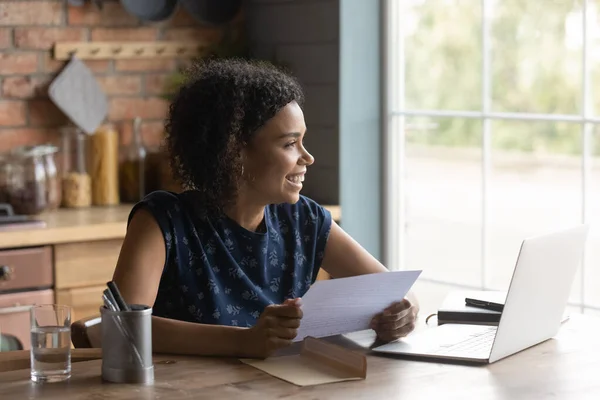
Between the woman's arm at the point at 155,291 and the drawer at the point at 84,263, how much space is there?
3.68 feet

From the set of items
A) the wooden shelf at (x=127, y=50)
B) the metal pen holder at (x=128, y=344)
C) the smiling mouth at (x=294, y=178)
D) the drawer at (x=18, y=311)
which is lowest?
the drawer at (x=18, y=311)

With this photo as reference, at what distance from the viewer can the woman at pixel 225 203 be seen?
2.29m

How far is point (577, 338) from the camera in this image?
216 cm

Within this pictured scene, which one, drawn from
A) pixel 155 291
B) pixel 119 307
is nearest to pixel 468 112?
pixel 155 291

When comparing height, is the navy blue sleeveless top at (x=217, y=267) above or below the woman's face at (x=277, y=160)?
below

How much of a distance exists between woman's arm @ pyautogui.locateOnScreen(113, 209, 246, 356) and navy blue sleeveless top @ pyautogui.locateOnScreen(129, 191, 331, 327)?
0.04 m

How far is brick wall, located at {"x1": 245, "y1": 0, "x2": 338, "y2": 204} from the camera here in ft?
12.3

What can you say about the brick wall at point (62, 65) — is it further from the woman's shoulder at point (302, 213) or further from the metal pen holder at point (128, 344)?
the metal pen holder at point (128, 344)

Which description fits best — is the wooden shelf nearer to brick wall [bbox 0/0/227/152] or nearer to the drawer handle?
brick wall [bbox 0/0/227/152]

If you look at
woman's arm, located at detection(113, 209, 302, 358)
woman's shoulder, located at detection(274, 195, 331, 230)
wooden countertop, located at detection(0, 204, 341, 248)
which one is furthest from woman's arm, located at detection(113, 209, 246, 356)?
wooden countertop, located at detection(0, 204, 341, 248)

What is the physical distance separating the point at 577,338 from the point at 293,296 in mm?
660

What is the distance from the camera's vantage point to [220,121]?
2336 millimetres

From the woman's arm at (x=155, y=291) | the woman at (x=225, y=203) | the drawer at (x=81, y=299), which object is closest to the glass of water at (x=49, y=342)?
the woman's arm at (x=155, y=291)

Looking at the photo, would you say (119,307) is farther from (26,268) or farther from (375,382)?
(26,268)
